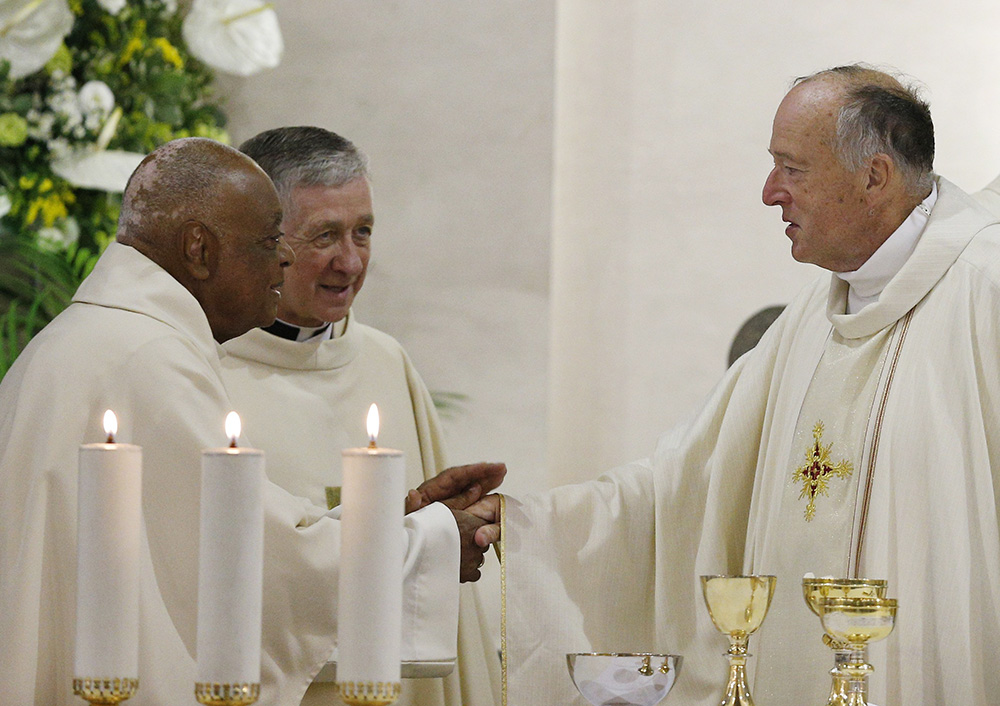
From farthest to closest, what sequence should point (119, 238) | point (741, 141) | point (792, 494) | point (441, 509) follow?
1. point (741, 141)
2. point (792, 494)
3. point (441, 509)
4. point (119, 238)

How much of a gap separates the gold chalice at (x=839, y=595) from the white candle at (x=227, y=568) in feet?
3.96

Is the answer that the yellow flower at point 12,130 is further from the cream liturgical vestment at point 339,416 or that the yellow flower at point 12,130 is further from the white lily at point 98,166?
the cream liturgical vestment at point 339,416

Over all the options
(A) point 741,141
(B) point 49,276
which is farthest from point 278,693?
(A) point 741,141

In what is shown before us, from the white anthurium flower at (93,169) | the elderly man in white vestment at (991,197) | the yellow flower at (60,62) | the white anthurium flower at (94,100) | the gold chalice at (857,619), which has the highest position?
the yellow flower at (60,62)

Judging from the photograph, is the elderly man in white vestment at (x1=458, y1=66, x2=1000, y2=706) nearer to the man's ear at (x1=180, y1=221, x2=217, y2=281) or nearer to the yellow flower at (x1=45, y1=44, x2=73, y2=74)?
the man's ear at (x1=180, y1=221, x2=217, y2=281)

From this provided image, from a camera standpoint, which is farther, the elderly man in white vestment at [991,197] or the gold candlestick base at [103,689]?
the elderly man in white vestment at [991,197]

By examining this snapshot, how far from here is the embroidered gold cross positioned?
358 centimetres

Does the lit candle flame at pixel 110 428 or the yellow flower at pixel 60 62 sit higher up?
the yellow flower at pixel 60 62

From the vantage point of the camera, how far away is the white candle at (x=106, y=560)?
1.75m

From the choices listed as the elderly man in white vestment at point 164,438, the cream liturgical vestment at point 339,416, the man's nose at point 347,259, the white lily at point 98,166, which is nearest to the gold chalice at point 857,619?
the elderly man in white vestment at point 164,438

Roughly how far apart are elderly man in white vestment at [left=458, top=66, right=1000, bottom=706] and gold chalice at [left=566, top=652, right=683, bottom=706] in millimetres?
951

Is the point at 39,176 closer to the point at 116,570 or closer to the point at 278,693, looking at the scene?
the point at 278,693

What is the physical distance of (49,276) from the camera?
5.34 m

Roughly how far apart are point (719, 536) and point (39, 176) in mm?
3087
